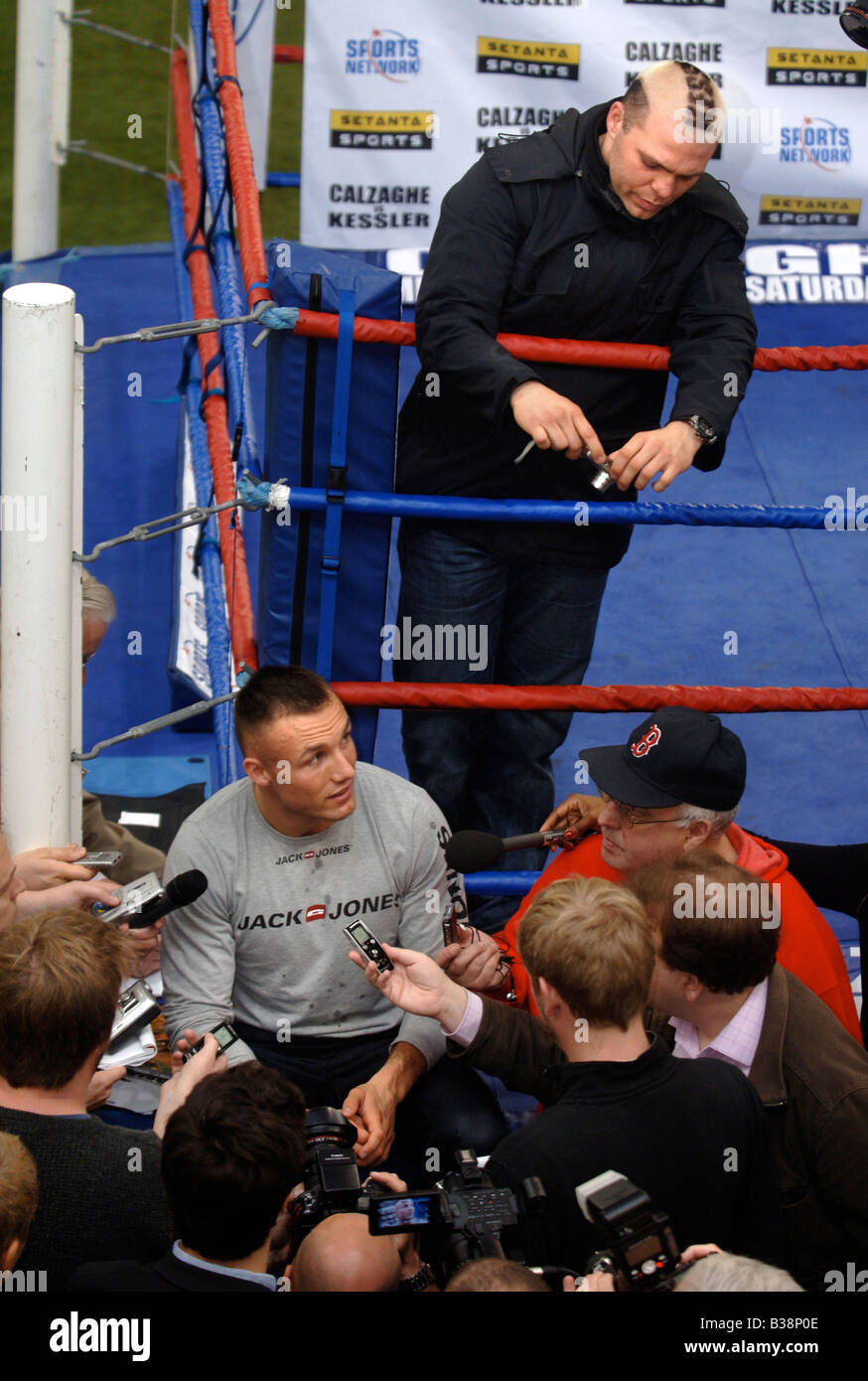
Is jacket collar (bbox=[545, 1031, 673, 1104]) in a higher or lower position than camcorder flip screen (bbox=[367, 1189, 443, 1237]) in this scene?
higher

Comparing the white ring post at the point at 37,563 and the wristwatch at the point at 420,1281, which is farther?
the white ring post at the point at 37,563

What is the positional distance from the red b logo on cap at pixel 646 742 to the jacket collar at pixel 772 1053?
1.82ft

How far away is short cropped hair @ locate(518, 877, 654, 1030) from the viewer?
6.70ft

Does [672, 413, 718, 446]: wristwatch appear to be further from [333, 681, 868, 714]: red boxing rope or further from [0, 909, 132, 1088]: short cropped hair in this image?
[0, 909, 132, 1088]: short cropped hair

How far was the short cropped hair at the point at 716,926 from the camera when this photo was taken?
2.19 metres

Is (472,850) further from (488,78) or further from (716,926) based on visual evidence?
(488,78)

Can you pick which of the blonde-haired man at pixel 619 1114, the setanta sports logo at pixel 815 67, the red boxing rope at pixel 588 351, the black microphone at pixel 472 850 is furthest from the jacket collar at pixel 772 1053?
the setanta sports logo at pixel 815 67

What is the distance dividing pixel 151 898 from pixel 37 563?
1.92ft

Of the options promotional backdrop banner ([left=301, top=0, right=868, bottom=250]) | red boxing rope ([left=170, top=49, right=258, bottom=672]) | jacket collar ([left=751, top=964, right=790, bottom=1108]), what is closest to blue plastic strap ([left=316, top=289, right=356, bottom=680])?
red boxing rope ([left=170, top=49, right=258, bottom=672])

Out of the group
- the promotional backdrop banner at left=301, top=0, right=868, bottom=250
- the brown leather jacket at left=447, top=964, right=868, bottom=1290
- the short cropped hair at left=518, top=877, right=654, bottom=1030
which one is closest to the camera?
the short cropped hair at left=518, top=877, right=654, bottom=1030

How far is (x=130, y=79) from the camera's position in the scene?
29.0 ft

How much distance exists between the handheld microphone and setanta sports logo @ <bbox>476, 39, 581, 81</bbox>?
14.6 ft

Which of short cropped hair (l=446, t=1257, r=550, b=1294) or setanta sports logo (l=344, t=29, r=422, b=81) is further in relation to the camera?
setanta sports logo (l=344, t=29, r=422, b=81)

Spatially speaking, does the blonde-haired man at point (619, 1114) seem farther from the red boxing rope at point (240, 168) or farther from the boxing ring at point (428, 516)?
the red boxing rope at point (240, 168)
